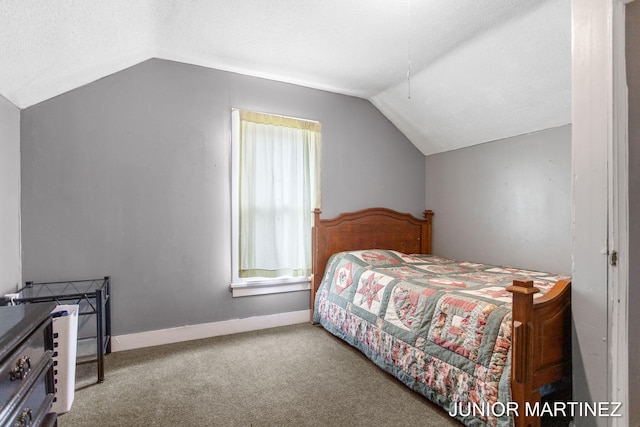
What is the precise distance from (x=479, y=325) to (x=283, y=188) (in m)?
2.02

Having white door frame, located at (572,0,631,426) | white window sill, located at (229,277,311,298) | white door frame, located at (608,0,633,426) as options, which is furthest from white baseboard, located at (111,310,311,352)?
white door frame, located at (608,0,633,426)

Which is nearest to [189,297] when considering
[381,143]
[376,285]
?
[376,285]

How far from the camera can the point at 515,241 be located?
302cm

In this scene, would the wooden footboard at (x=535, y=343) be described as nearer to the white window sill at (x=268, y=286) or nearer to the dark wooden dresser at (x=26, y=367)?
the dark wooden dresser at (x=26, y=367)

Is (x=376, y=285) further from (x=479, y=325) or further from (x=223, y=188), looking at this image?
(x=223, y=188)

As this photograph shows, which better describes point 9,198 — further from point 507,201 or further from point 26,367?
point 507,201

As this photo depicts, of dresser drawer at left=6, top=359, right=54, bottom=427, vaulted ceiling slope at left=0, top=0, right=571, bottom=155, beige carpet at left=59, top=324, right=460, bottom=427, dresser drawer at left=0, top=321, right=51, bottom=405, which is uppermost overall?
vaulted ceiling slope at left=0, top=0, right=571, bottom=155

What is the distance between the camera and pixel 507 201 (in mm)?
3088

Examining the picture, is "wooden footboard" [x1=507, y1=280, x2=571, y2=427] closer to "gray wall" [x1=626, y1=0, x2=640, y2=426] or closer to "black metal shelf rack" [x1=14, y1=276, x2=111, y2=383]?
"gray wall" [x1=626, y1=0, x2=640, y2=426]

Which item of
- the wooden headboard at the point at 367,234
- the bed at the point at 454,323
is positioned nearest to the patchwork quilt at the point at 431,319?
the bed at the point at 454,323

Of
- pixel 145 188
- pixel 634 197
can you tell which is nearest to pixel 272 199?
pixel 145 188

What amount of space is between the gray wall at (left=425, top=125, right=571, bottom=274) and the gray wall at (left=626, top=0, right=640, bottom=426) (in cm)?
134

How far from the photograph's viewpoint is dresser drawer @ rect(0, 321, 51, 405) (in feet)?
2.68

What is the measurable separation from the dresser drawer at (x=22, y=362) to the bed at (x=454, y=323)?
1.70 metres
